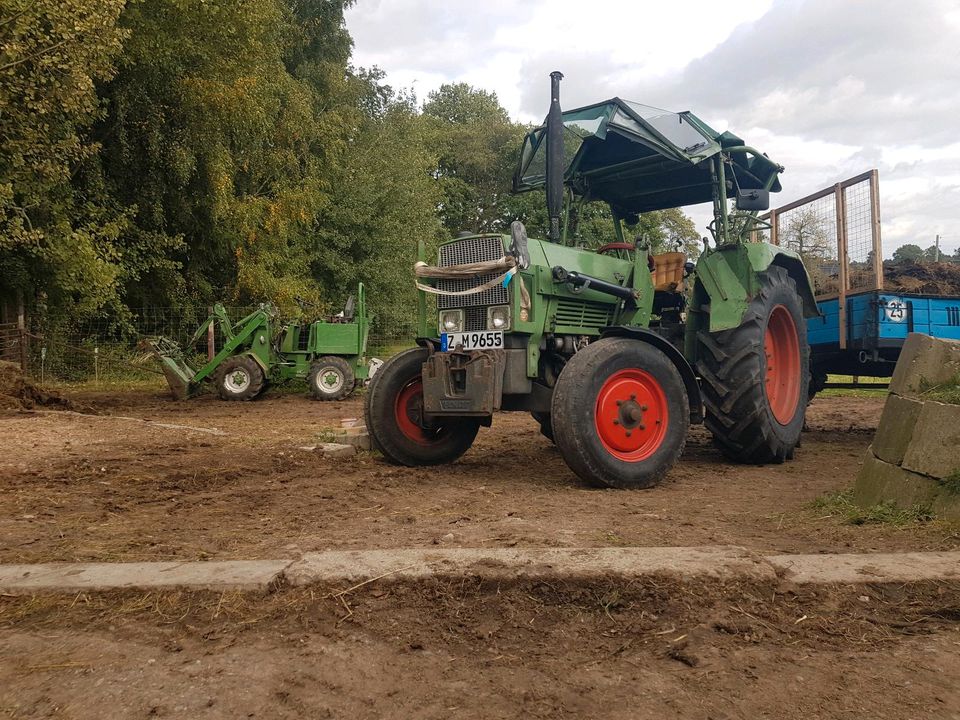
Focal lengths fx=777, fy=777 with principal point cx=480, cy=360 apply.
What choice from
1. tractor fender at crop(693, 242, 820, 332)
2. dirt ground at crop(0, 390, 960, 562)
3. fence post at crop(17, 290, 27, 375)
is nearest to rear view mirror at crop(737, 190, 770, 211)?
tractor fender at crop(693, 242, 820, 332)

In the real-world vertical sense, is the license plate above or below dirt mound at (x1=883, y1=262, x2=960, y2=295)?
below

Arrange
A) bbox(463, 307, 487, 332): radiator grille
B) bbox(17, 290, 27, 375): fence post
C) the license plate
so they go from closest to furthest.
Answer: the license plate, bbox(463, 307, 487, 332): radiator grille, bbox(17, 290, 27, 375): fence post

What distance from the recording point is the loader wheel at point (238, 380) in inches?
564

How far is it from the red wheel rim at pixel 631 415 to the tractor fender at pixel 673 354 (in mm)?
343

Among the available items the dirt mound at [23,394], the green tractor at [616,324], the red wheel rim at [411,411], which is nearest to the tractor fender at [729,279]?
the green tractor at [616,324]

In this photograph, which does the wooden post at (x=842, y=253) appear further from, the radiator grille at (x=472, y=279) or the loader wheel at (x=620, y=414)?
the radiator grille at (x=472, y=279)

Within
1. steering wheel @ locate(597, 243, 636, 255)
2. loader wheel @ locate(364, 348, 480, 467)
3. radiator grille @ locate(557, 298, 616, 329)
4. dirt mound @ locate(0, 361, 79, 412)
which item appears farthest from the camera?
dirt mound @ locate(0, 361, 79, 412)

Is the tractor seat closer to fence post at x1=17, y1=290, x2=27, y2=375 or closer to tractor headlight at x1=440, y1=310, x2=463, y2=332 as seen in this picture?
tractor headlight at x1=440, y1=310, x2=463, y2=332

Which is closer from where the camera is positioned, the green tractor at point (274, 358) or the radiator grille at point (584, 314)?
the radiator grille at point (584, 314)

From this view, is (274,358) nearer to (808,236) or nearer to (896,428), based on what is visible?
(808,236)

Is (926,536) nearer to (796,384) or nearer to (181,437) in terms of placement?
(796,384)

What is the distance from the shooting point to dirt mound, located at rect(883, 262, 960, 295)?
324 inches

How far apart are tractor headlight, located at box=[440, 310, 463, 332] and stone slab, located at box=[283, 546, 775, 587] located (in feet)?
10.2

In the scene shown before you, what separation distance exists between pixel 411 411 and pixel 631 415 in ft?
6.42
